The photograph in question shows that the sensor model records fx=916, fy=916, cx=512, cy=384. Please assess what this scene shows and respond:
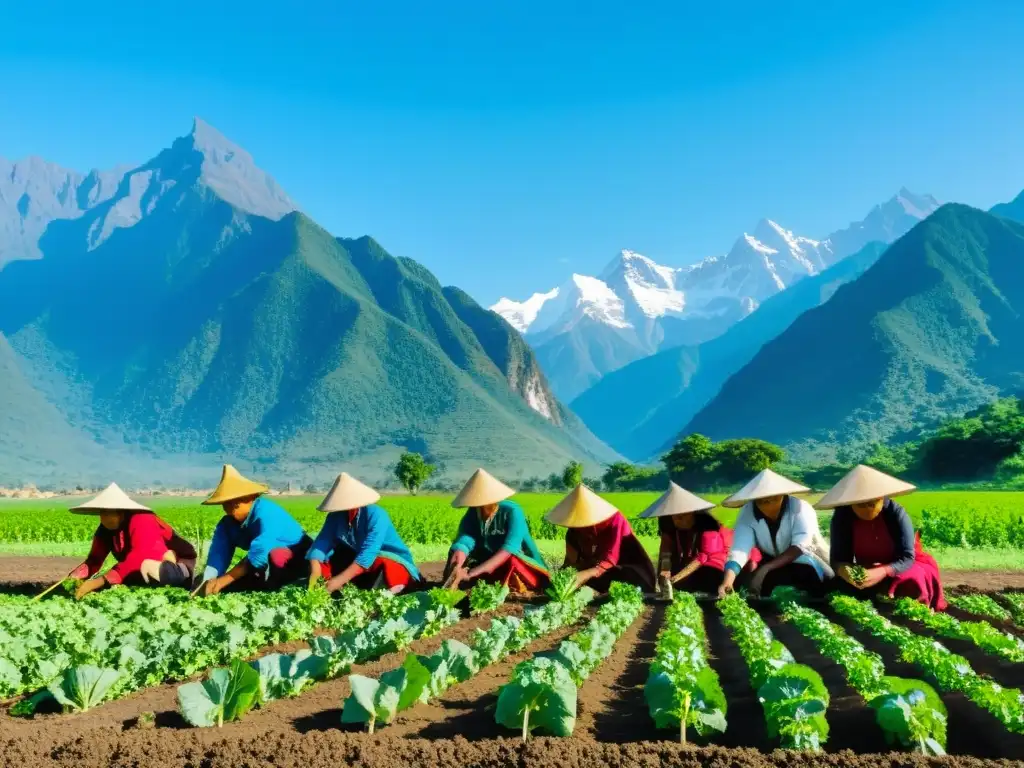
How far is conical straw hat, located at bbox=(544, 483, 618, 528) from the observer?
10289 mm

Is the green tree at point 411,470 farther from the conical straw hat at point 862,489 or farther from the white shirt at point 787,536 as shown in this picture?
the conical straw hat at point 862,489

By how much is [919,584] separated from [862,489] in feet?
3.85

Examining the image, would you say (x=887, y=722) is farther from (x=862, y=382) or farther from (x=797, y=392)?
(x=797, y=392)

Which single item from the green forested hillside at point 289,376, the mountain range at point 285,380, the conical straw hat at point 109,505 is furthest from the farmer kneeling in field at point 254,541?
the green forested hillside at point 289,376

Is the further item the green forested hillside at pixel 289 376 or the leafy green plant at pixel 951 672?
the green forested hillside at pixel 289 376

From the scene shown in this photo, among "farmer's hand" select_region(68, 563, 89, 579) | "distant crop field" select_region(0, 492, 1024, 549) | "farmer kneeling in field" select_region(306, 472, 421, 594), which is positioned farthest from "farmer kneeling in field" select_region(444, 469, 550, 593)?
"distant crop field" select_region(0, 492, 1024, 549)

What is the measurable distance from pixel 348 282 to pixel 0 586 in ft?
579

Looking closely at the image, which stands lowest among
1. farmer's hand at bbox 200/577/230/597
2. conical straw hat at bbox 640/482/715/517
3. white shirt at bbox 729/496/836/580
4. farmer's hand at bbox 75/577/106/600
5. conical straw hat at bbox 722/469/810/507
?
farmer's hand at bbox 75/577/106/600

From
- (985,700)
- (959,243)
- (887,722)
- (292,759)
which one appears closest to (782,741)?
(887,722)

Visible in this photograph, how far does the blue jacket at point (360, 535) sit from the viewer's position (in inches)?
399

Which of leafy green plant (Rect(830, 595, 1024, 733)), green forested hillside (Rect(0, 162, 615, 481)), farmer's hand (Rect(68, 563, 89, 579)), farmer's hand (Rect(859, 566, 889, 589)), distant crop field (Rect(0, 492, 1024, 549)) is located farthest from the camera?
green forested hillside (Rect(0, 162, 615, 481))

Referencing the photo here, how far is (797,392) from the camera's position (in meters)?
134

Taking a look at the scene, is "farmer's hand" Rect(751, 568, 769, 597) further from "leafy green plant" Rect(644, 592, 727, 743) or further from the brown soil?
"leafy green plant" Rect(644, 592, 727, 743)

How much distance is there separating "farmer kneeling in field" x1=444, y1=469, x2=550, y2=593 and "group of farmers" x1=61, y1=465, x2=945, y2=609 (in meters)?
0.02
